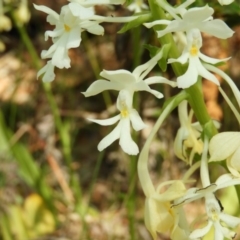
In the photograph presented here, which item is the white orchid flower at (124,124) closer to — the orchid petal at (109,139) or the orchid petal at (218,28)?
the orchid petal at (109,139)

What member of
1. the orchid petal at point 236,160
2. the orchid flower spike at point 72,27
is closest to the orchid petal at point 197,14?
the orchid flower spike at point 72,27

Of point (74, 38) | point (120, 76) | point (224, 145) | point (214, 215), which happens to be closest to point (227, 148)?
point (224, 145)

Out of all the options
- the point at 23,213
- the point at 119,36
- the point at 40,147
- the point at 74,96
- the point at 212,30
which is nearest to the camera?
the point at 212,30

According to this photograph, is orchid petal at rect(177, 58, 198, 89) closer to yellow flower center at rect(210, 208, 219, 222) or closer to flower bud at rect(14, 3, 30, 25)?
yellow flower center at rect(210, 208, 219, 222)

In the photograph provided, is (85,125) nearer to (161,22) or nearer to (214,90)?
(214,90)

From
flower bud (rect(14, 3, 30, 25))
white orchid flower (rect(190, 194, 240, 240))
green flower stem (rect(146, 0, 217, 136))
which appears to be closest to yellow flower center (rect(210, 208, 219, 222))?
white orchid flower (rect(190, 194, 240, 240))

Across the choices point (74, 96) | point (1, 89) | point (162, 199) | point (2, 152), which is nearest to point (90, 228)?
point (2, 152)
